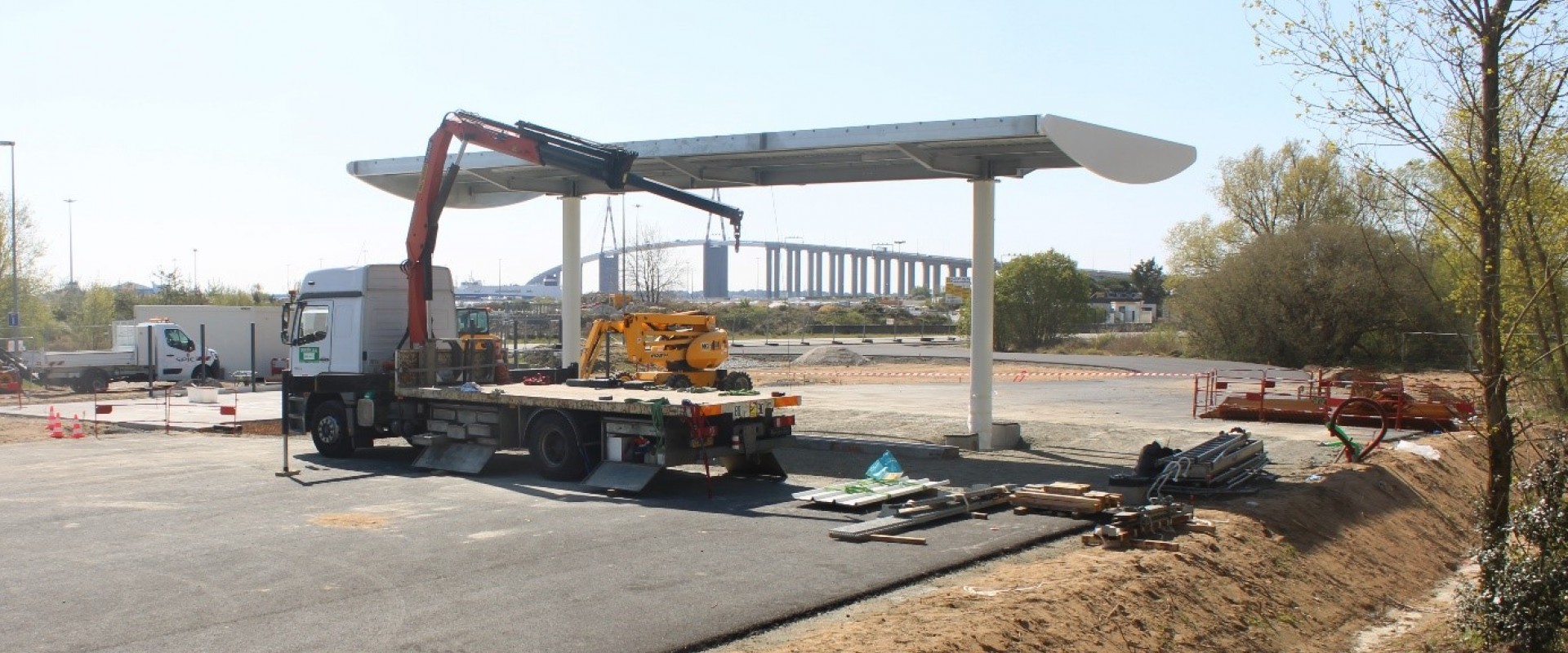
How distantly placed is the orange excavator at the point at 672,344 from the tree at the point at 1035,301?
34505 millimetres

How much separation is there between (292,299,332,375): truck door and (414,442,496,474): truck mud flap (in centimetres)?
292

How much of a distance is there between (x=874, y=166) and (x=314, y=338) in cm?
972

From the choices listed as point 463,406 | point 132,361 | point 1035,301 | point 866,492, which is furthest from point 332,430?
point 1035,301

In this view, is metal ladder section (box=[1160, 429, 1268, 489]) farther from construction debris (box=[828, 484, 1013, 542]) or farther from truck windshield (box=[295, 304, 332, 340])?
truck windshield (box=[295, 304, 332, 340])

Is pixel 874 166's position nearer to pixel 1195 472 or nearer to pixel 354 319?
pixel 1195 472

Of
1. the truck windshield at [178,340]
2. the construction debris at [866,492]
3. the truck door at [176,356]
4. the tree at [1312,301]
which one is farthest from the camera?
the tree at [1312,301]

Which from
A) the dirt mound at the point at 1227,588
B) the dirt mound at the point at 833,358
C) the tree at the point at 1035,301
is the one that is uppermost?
the tree at the point at 1035,301

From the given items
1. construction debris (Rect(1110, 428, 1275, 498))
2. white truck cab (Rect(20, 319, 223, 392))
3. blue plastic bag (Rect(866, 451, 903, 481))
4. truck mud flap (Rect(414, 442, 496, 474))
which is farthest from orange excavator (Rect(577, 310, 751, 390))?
white truck cab (Rect(20, 319, 223, 392))

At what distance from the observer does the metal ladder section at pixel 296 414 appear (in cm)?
1955

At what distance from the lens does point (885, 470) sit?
15.2m

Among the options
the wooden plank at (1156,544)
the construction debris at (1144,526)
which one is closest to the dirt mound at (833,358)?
the construction debris at (1144,526)

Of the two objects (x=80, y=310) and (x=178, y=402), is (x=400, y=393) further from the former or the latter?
(x=80, y=310)

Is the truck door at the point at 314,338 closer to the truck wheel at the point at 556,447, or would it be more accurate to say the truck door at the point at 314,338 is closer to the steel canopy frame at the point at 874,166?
the steel canopy frame at the point at 874,166

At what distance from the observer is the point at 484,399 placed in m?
16.8
